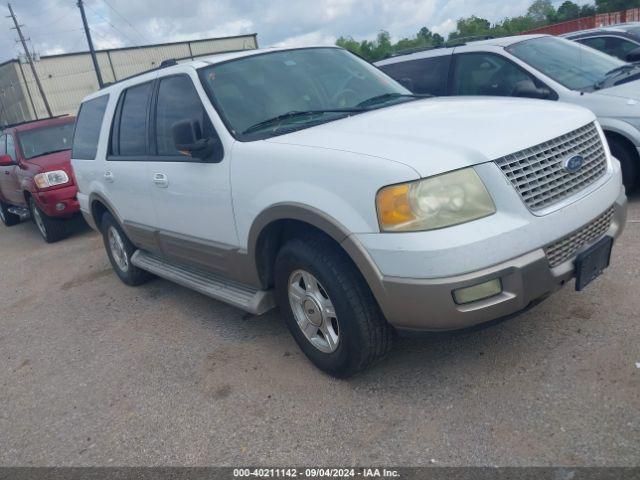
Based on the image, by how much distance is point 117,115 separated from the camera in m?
5.02

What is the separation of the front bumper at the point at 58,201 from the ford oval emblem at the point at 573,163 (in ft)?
23.4

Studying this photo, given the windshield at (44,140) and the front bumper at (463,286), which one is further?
the windshield at (44,140)

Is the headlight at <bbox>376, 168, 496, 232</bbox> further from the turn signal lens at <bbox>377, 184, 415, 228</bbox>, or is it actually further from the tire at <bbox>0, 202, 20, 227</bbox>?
the tire at <bbox>0, 202, 20, 227</bbox>

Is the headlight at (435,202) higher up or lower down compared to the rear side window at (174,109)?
lower down

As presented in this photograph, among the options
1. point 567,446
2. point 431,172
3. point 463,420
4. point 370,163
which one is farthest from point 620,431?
point 370,163

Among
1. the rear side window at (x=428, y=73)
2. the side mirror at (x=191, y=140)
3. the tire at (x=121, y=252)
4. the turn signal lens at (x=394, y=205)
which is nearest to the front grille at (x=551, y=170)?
the turn signal lens at (x=394, y=205)

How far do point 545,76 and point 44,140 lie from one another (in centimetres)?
761

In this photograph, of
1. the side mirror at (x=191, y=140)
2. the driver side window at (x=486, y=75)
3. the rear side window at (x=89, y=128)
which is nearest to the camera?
the side mirror at (x=191, y=140)

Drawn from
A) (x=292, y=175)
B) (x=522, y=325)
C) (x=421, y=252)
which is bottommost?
(x=522, y=325)

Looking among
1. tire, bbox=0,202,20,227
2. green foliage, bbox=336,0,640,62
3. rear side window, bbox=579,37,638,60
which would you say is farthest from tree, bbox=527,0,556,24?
tire, bbox=0,202,20,227

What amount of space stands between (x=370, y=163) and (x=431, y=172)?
29 cm

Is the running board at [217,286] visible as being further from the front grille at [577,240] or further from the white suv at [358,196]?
the front grille at [577,240]

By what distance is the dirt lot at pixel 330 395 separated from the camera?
2.66 meters

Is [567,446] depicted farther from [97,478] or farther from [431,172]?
[97,478]
